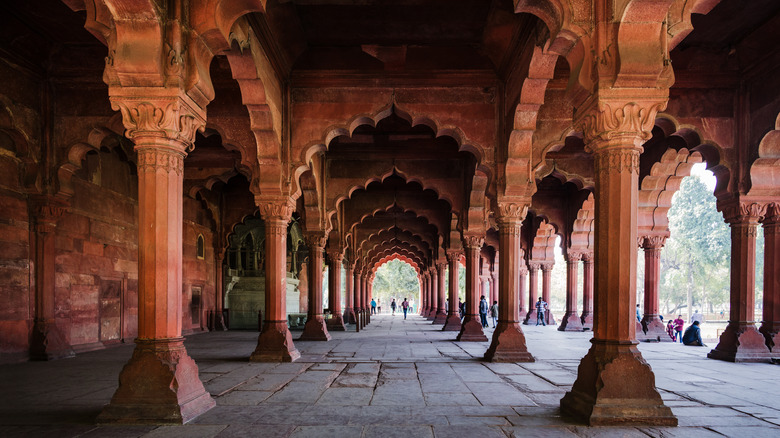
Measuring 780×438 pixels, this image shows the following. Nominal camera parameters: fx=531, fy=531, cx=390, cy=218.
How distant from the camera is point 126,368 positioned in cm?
532

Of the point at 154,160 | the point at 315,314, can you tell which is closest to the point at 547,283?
the point at 315,314

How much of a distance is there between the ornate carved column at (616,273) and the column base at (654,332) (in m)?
11.2

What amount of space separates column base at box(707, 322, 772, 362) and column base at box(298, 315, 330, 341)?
30.7ft

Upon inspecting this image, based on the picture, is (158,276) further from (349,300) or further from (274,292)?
(349,300)

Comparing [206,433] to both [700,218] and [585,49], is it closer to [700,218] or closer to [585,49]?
[585,49]

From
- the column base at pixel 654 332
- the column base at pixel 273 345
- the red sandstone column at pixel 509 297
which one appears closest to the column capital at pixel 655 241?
the column base at pixel 654 332

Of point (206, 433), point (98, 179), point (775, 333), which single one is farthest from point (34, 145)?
point (775, 333)

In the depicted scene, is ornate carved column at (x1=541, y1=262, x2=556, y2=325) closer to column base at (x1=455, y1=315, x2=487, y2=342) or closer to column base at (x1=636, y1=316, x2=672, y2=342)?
column base at (x1=636, y1=316, x2=672, y2=342)

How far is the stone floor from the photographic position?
16.5 ft

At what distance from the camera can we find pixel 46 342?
10.3 m

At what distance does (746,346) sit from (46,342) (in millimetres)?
13736

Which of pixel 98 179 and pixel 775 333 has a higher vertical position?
pixel 98 179

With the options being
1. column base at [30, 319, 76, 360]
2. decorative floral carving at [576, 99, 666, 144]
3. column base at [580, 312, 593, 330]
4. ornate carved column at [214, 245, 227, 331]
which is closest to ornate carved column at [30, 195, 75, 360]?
column base at [30, 319, 76, 360]

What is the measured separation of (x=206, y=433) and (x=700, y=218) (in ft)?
184
